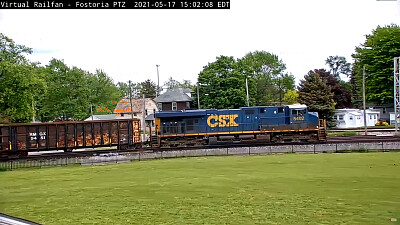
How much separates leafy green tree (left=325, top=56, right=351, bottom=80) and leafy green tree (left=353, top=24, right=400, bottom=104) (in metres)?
49.3

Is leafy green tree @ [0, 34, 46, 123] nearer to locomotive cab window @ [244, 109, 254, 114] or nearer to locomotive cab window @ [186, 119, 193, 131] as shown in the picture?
locomotive cab window @ [186, 119, 193, 131]

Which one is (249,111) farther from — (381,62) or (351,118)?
(351,118)

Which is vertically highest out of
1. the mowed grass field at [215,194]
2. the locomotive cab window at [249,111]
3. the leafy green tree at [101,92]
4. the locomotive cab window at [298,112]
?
the leafy green tree at [101,92]

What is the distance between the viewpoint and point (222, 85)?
176ft

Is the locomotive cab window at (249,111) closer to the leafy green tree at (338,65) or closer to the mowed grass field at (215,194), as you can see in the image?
the mowed grass field at (215,194)

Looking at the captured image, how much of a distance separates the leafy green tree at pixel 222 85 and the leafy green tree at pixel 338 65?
57.5m

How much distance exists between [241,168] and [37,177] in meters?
9.84

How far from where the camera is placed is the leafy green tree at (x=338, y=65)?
10394 centimetres

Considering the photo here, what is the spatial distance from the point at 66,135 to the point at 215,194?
19459 millimetres

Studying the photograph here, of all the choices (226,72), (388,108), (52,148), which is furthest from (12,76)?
(388,108)

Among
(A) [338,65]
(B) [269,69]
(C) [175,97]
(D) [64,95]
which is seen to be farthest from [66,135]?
(A) [338,65]

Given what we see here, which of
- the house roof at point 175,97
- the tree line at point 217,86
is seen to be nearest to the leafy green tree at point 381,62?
the tree line at point 217,86

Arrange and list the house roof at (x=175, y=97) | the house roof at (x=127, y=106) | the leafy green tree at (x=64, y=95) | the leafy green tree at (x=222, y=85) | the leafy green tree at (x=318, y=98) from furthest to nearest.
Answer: the house roof at (x=127, y=106) → the house roof at (x=175, y=97) → the leafy green tree at (x=64, y=95) → the leafy green tree at (x=222, y=85) → the leafy green tree at (x=318, y=98)

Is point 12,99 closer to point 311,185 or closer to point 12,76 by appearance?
point 12,76
